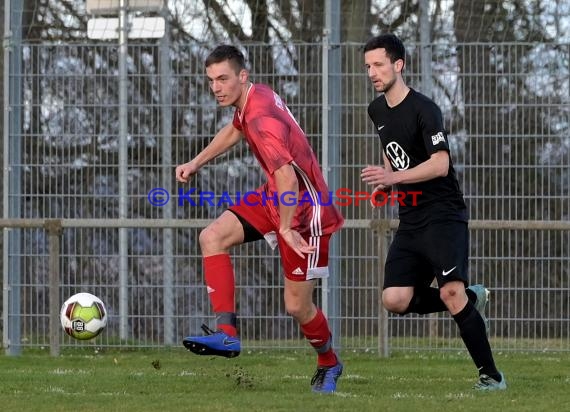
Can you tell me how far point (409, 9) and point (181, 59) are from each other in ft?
7.23

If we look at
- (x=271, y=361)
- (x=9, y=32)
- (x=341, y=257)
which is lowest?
(x=271, y=361)

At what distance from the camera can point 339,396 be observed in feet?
24.1

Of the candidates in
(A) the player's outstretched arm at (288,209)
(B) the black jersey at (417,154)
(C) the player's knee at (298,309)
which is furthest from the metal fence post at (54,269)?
(A) the player's outstretched arm at (288,209)

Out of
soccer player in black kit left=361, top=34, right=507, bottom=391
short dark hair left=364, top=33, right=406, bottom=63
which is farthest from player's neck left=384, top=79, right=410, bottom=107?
short dark hair left=364, top=33, right=406, bottom=63

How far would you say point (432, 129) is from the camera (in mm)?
7336

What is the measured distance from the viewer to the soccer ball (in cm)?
906

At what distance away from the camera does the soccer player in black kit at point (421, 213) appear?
7.43 metres

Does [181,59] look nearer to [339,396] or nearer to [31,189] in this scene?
[31,189]

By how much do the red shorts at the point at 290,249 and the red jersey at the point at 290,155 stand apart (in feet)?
0.13

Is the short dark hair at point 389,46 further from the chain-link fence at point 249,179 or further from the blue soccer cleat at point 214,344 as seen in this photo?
the chain-link fence at point 249,179

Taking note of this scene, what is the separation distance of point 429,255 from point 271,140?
1.15 meters

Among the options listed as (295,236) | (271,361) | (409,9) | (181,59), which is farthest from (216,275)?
(409,9)

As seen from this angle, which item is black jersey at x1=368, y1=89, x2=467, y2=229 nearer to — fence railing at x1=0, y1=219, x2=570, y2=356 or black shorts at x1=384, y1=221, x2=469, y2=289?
black shorts at x1=384, y1=221, x2=469, y2=289

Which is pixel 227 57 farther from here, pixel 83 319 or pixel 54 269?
pixel 54 269
